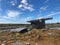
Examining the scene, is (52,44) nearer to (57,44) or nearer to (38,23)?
(57,44)

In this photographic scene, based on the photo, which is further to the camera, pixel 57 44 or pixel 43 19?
pixel 43 19

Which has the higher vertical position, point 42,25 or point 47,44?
point 42,25

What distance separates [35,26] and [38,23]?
4.08 ft

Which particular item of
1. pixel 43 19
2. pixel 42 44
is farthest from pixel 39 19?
pixel 42 44

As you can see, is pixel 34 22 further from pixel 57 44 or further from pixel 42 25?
pixel 57 44

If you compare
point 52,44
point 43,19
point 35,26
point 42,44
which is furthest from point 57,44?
point 35,26

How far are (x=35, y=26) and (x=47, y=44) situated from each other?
15.7 m

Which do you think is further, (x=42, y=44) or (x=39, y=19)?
(x=39, y=19)

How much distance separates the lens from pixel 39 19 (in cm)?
2509

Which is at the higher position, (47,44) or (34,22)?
(34,22)

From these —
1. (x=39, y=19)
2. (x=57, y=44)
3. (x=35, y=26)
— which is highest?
(x=39, y=19)

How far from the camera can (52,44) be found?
10773 millimetres

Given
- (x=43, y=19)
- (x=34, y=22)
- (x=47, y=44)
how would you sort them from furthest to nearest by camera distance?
(x=34, y=22) → (x=43, y=19) → (x=47, y=44)

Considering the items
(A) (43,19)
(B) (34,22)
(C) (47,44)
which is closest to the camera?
(C) (47,44)
